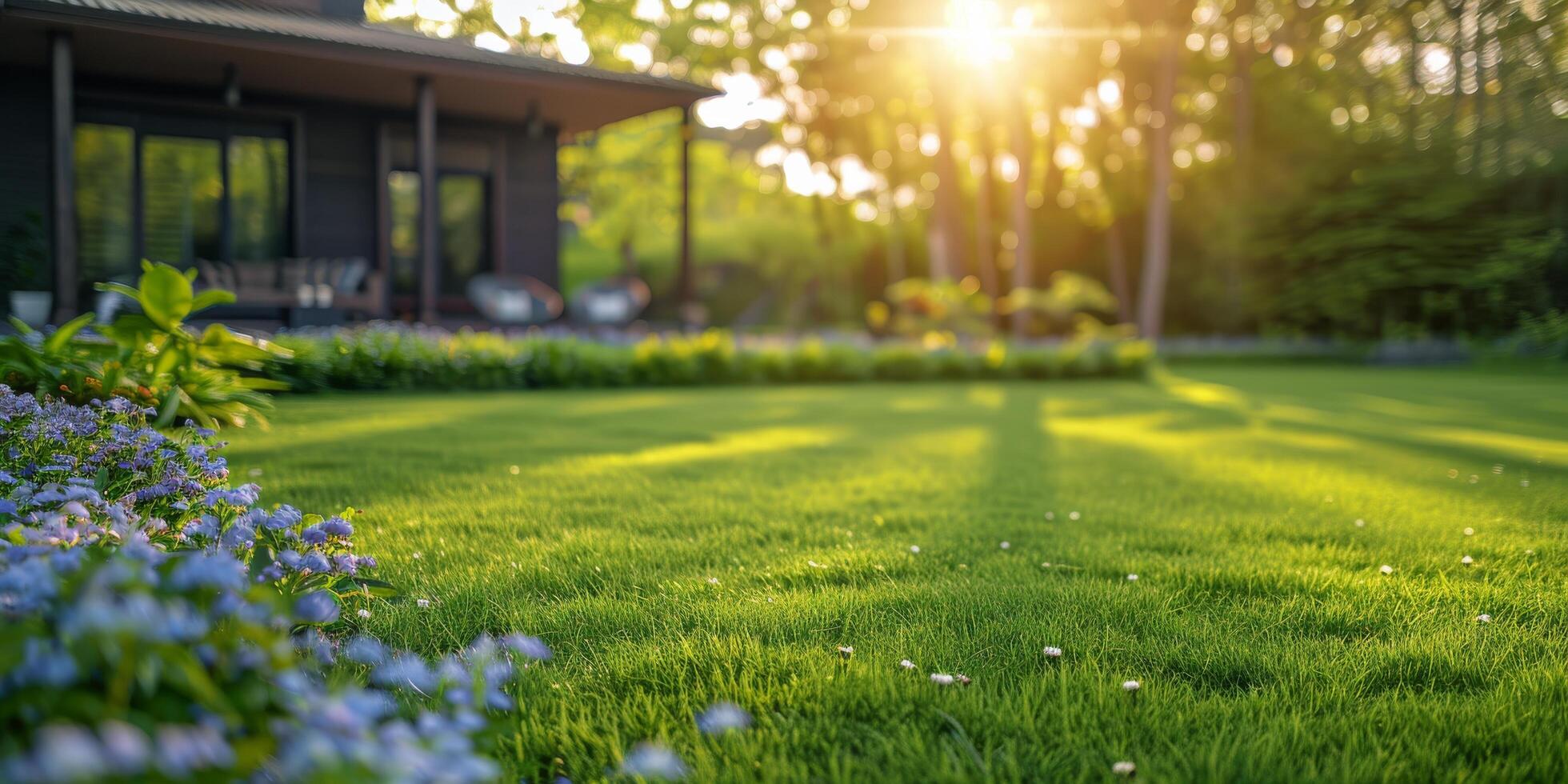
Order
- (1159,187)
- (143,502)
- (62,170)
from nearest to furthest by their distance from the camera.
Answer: (143,502)
(62,170)
(1159,187)

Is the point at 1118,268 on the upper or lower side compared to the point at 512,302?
upper

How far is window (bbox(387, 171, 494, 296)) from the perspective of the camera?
Answer: 12.6 metres

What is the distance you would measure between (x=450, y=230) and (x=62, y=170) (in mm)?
5028

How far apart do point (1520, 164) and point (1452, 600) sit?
8.32ft

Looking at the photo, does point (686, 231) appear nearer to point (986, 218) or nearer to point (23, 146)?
point (23, 146)

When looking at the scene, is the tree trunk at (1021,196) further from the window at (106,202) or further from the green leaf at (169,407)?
the green leaf at (169,407)

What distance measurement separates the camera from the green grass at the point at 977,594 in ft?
5.56

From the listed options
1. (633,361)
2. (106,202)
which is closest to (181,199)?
(106,202)

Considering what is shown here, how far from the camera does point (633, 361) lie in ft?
32.4

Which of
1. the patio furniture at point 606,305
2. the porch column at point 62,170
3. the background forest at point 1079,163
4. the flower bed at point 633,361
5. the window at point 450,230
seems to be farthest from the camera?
the window at point 450,230

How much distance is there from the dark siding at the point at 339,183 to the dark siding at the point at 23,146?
249 cm

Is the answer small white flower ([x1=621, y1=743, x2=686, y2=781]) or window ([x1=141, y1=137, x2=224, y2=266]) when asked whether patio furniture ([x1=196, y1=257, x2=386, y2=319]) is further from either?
small white flower ([x1=621, y1=743, x2=686, y2=781])

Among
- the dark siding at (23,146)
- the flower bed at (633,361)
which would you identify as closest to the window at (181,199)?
the dark siding at (23,146)

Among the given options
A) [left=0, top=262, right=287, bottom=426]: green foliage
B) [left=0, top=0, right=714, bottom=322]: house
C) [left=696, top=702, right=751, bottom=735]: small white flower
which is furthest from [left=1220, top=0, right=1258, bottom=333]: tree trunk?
[left=696, top=702, right=751, bottom=735]: small white flower
